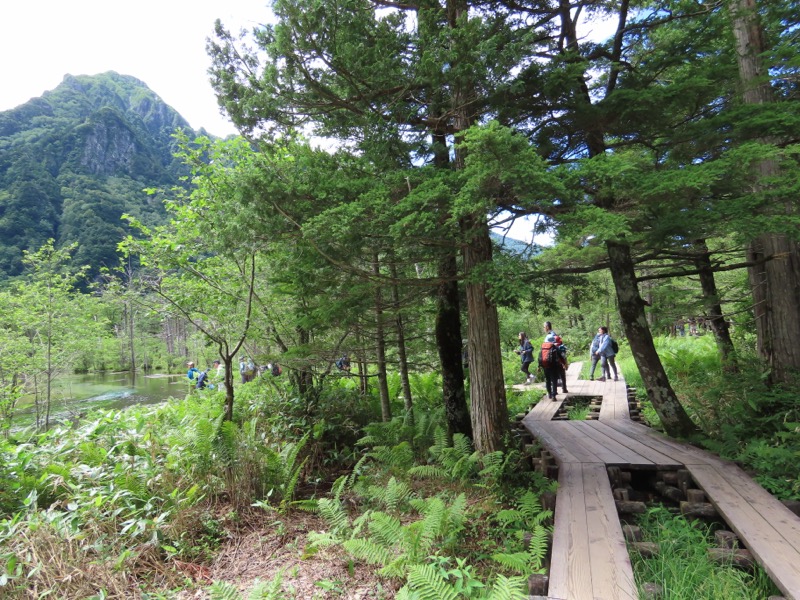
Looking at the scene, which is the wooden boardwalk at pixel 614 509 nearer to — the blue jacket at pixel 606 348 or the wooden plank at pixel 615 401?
the wooden plank at pixel 615 401

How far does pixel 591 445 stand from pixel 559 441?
438 mm

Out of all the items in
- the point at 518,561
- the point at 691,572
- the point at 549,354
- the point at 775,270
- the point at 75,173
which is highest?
the point at 75,173

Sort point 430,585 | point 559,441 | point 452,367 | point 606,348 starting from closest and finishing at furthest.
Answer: point 430,585
point 559,441
point 452,367
point 606,348

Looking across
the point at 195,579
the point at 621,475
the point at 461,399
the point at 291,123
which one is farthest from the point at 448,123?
the point at 195,579

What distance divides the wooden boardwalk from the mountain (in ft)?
242

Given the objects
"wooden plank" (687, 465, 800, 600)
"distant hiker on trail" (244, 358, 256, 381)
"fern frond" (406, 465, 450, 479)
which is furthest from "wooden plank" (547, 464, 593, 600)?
"distant hiker on trail" (244, 358, 256, 381)

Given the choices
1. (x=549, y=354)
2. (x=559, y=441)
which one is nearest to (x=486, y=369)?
(x=559, y=441)

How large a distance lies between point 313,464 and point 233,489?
1564mm

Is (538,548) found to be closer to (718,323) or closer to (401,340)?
(401,340)

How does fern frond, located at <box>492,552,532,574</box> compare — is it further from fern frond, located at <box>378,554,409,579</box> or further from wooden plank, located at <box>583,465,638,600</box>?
fern frond, located at <box>378,554,409,579</box>

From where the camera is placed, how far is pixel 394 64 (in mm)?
4504

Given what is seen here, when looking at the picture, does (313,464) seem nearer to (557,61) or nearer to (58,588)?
(58,588)

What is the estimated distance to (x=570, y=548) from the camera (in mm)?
2961

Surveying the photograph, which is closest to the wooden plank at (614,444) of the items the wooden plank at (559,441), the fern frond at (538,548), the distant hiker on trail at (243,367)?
the wooden plank at (559,441)
